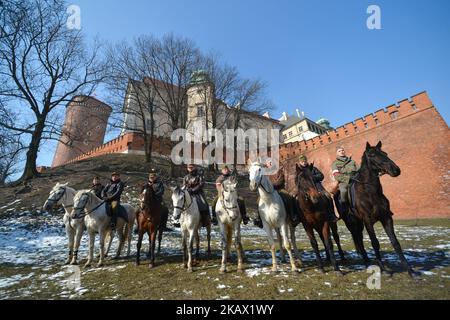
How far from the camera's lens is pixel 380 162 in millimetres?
6062

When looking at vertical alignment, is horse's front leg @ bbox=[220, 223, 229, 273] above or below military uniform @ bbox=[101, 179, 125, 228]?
below

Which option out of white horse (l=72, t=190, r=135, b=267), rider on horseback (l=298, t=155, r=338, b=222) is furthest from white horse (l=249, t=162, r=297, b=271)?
white horse (l=72, t=190, r=135, b=267)

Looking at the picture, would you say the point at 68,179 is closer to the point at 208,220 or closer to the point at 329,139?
the point at 208,220

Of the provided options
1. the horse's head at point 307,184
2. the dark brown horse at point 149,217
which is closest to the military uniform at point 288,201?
the horse's head at point 307,184

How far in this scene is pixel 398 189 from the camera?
23609 mm

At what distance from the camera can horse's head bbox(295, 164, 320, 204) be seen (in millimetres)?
6383

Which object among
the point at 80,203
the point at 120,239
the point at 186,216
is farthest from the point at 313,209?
the point at 80,203

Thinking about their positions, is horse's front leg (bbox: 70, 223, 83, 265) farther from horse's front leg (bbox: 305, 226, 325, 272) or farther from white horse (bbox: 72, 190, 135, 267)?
horse's front leg (bbox: 305, 226, 325, 272)

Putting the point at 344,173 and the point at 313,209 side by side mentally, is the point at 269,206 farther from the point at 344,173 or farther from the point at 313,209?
the point at 344,173

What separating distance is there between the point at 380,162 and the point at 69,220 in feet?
32.5

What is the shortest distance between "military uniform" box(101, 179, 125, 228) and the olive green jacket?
7.37 meters
